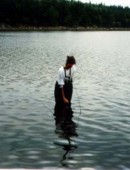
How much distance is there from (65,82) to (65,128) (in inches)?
90.9

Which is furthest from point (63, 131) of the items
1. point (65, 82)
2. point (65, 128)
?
point (65, 82)

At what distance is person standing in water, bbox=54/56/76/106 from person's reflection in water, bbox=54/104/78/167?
412 millimetres

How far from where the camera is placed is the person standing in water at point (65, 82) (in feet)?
52.2

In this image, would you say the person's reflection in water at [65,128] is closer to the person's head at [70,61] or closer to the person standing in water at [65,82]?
the person standing in water at [65,82]

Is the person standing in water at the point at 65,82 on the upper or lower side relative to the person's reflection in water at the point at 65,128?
upper

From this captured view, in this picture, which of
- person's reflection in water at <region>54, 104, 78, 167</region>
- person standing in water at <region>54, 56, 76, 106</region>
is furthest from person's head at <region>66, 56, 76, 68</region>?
person's reflection in water at <region>54, 104, 78, 167</region>

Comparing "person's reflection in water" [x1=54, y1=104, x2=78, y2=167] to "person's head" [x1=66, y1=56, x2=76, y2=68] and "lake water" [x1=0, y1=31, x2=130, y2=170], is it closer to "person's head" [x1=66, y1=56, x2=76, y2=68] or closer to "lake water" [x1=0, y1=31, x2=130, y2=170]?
"lake water" [x1=0, y1=31, x2=130, y2=170]

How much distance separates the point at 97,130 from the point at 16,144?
11.2ft

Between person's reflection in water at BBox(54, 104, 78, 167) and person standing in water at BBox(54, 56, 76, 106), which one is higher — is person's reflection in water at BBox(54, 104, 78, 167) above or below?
below

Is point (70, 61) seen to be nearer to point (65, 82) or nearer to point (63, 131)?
point (65, 82)

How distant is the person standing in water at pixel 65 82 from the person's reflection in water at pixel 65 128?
0.41 meters

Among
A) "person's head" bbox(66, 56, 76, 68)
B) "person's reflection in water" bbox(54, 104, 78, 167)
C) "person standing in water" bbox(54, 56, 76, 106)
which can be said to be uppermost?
"person's head" bbox(66, 56, 76, 68)

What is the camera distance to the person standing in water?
15.9 m

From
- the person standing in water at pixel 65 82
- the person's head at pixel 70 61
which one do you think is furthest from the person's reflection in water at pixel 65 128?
the person's head at pixel 70 61
